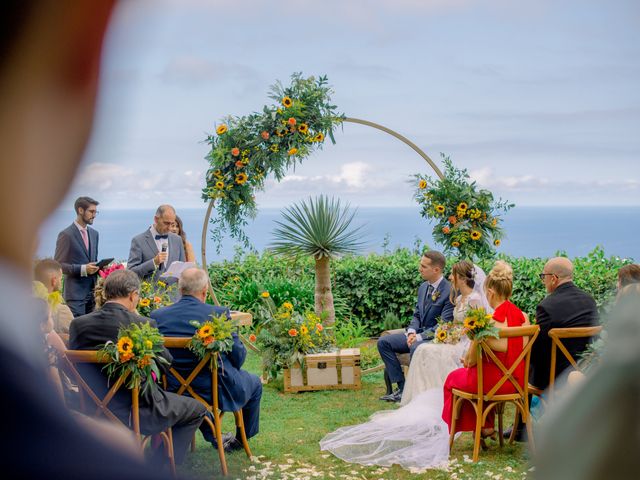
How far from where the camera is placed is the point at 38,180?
25 centimetres

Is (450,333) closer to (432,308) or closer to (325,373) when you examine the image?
(432,308)

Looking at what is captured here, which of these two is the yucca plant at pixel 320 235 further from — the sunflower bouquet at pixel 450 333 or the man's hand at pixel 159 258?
the sunflower bouquet at pixel 450 333

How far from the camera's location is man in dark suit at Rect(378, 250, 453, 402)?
7.39 metres

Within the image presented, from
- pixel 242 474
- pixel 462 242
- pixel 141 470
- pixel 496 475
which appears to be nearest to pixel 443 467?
pixel 496 475

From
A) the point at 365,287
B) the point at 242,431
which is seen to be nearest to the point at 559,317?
the point at 242,431

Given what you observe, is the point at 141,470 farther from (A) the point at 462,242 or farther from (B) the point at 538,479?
(A) the point at 462,242

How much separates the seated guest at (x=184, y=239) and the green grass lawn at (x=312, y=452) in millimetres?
1871

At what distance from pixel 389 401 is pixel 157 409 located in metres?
3.37

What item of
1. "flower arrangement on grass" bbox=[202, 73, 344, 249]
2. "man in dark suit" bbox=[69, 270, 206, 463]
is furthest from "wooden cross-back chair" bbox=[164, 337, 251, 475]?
"flower arrangement on grass" bbox=[202, 73, 344, 249]

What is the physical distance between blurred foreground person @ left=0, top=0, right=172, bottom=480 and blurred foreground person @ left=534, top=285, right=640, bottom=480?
0.12 metres

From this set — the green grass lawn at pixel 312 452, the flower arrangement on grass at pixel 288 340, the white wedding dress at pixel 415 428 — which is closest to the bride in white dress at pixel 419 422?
the white wedding dress at pixel 415 428

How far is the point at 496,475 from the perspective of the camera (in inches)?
204

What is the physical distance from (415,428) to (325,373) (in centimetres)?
193

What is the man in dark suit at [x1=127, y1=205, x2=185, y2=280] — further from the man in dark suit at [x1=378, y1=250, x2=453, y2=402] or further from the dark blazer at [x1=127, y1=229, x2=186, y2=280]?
the man in dark suit at [x1=378, y1=250, x2=453, y2=402]
